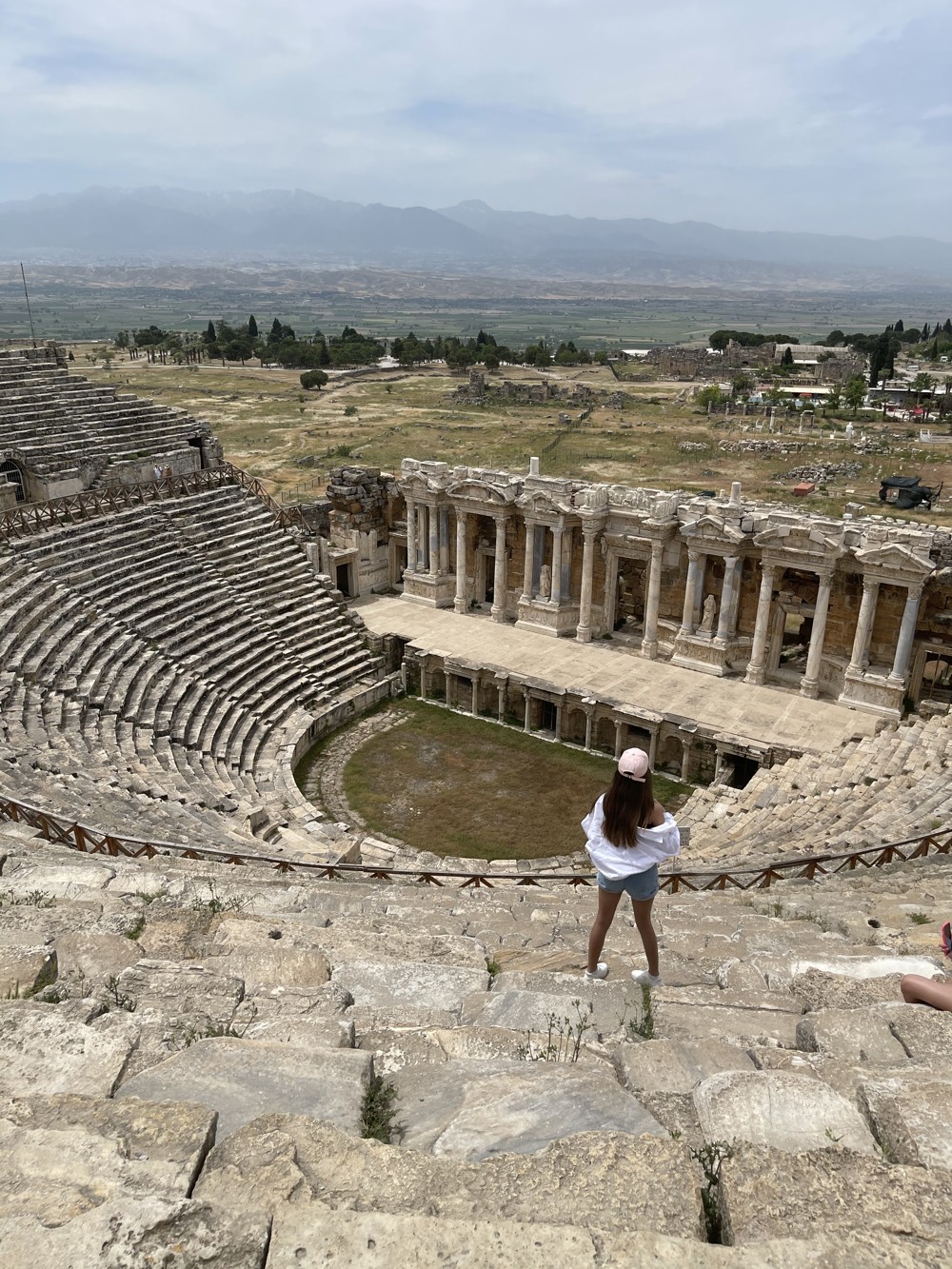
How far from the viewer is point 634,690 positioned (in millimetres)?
24422

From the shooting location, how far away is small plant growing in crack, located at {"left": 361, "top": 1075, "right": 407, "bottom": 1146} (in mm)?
4230

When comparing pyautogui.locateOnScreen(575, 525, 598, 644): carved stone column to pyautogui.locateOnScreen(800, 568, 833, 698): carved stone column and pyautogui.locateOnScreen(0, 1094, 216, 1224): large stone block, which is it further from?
pyautogui.locateOnScreen(0, 1094, 216, 1224): large stone block

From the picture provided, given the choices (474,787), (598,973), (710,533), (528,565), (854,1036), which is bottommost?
(474,787)

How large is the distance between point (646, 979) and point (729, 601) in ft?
63.5

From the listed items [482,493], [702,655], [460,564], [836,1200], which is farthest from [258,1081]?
[460,564]

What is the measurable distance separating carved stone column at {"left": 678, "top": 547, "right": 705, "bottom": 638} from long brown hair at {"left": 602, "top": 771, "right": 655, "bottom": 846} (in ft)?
64.2

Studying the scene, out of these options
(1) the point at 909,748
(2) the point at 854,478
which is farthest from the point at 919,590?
(2) the point at 854,478

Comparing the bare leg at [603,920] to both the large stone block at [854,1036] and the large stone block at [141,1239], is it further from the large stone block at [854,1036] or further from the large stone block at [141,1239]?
the large stone block at [141,1239]

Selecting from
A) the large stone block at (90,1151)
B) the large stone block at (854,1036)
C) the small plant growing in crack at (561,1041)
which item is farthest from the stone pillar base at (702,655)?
the large stone block at (90,1151)

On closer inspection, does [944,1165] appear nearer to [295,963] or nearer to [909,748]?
[295,963]

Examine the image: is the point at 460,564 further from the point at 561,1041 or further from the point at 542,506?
the point at 561,1041

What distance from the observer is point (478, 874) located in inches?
470

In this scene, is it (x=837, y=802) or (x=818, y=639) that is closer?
(x=837, y=802)

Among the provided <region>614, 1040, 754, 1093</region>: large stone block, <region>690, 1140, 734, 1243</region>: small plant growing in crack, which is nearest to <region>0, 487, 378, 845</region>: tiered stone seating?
<region>614, 1040, 754, 1093</region>: large stone block
